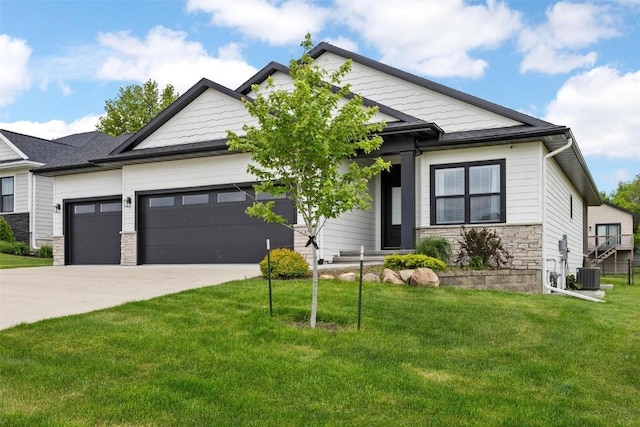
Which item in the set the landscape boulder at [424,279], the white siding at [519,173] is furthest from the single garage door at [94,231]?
the white siding at [519,173]

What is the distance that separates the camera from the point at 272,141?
7.42 metres

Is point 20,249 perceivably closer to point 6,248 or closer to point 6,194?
point 6,248

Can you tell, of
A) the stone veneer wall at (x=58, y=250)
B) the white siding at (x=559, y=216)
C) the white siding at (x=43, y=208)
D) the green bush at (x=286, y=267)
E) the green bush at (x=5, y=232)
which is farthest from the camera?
the white siding at (x=43, y=208)

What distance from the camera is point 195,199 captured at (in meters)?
16.7

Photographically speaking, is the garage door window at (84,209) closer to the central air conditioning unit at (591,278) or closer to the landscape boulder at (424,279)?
the landscape boulder at (424,279)

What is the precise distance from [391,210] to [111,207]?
9.22 meters

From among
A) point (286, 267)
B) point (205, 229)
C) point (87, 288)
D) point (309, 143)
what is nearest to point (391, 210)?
point (205, 229)

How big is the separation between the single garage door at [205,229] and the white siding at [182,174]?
317 millimetres

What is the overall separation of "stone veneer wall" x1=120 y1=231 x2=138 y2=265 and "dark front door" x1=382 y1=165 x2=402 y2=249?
7539mm

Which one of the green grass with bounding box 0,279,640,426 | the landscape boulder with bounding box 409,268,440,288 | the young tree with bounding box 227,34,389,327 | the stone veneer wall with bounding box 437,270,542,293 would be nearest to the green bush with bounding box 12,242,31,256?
the green grass with bounding box 0,279,640,426

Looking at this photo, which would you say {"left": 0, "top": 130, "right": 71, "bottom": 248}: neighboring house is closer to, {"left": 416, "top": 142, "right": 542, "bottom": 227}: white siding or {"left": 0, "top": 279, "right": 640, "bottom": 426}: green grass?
{"left": 0, "top": 279, "right": 640, "bottom": 426}: green grass

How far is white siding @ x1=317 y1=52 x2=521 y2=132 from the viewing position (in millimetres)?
14664

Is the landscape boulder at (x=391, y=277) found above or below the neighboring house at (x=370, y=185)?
below

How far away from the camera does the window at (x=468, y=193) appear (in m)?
13.9
